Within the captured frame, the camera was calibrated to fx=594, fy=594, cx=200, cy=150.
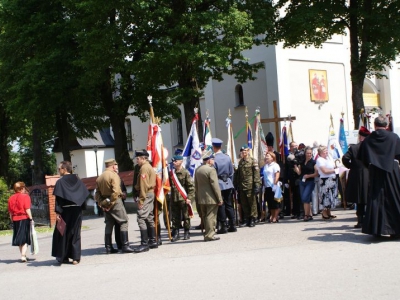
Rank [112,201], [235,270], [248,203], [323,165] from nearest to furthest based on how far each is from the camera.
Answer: [235,270]
[112,201]
[323,165]
[248,203]

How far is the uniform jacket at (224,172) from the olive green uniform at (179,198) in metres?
0.71

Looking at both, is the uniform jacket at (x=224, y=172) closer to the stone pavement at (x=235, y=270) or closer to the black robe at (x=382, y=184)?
the stone pavement at (x=235, y=270)

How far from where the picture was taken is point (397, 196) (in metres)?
10.3

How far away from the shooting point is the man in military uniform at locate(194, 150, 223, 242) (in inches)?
486

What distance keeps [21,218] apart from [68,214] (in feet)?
5.20

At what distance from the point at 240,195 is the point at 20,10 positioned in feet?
67.8

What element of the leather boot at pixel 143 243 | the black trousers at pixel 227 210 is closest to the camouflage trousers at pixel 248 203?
the black trousers at pixel 227 210

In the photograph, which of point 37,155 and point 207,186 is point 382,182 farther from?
point 37,155

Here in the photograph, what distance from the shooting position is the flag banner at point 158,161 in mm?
12598

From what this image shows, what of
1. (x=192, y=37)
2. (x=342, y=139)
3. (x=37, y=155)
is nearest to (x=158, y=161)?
(x=342, y=139)

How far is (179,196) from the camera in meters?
13.1

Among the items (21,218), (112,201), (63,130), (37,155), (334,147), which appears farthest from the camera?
(37,155)

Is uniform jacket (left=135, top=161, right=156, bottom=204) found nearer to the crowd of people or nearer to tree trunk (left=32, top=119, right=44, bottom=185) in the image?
the crowd of people

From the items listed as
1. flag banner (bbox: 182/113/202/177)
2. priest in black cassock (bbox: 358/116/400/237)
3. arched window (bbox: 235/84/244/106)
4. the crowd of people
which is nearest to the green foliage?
flag banner (bbox: 182/113/202/177)
